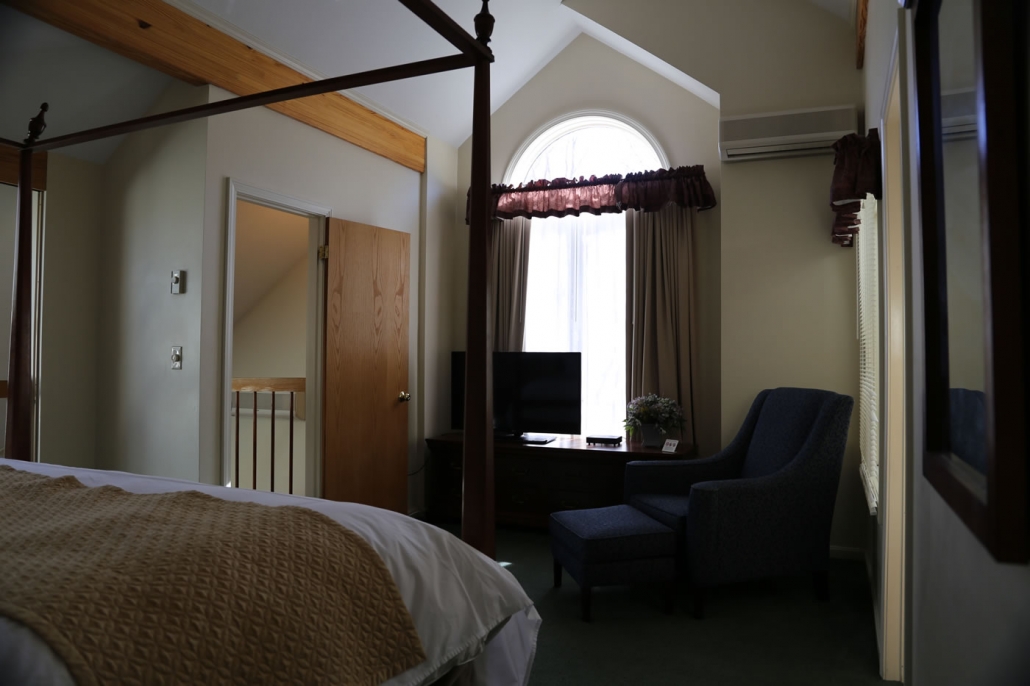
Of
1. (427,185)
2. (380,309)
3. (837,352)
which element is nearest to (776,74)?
(837,352)

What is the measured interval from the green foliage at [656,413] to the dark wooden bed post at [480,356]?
216 cm

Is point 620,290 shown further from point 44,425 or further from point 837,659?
point 44,425

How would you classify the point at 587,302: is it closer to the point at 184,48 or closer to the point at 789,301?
→ the point at 789,301

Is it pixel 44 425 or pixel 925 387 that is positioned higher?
pixel 925 387

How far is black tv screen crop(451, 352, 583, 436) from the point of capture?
4363 millimetres

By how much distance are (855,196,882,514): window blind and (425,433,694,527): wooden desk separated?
38.7 inches

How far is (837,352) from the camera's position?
12.0 ft

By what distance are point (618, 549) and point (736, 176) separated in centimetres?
222

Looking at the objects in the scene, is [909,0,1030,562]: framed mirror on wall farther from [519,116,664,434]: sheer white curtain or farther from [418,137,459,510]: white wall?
[418,137,459,510]: white wall

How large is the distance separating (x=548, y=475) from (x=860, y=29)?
2942 millimetres

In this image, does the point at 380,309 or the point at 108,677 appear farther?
the point at 380,309

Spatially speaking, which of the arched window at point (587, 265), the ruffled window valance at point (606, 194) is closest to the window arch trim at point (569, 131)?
the arched window at point (587, 265)

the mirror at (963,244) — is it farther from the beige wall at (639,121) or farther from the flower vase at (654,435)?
the beige wall at (639,121)

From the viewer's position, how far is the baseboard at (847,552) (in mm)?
3637
